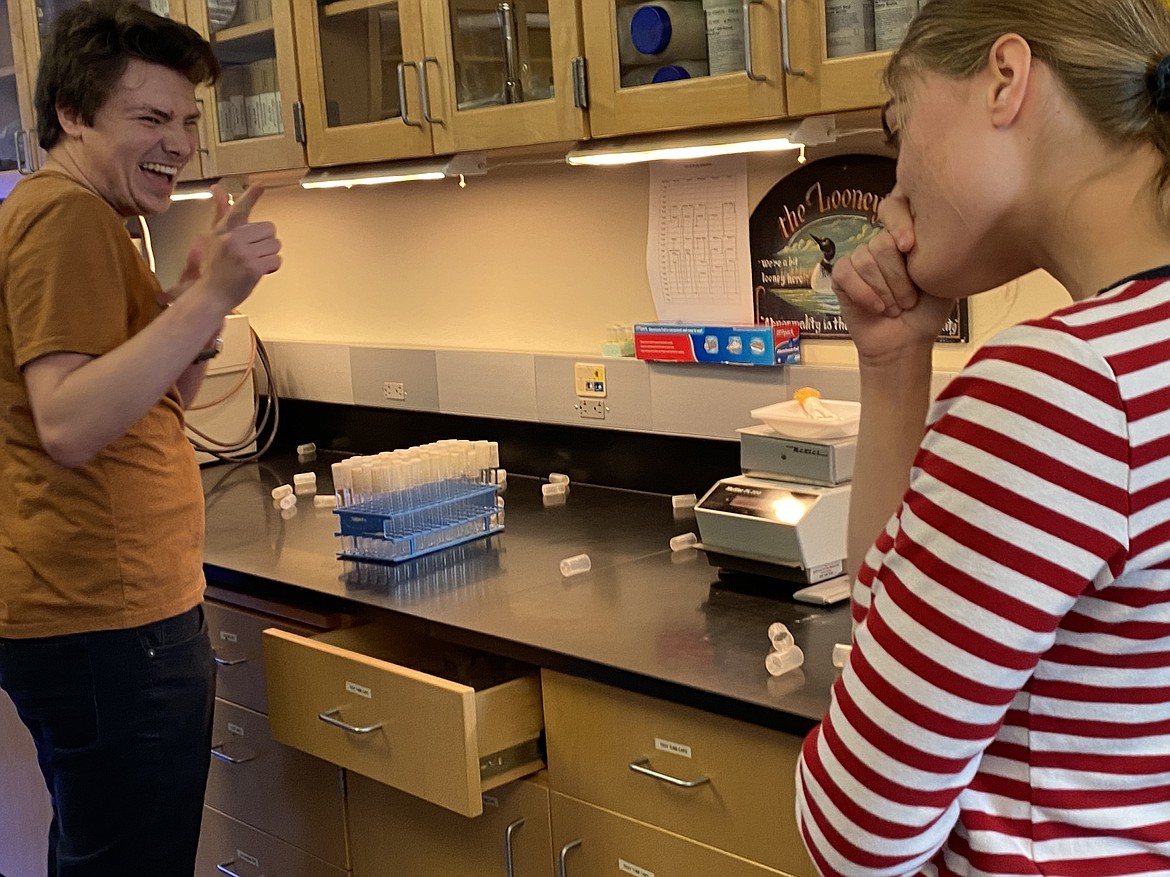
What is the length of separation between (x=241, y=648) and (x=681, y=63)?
3.78ft

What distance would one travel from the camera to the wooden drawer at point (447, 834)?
1680 millimetres

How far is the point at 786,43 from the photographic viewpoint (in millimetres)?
1718

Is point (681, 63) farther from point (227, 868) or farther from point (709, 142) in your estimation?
point (227, 868)

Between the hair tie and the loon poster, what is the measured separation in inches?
48.6

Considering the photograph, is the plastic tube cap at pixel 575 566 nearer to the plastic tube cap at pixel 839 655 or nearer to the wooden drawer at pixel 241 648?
the wooden drawer at pixel 241 648

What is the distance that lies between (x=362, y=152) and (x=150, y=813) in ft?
4.12

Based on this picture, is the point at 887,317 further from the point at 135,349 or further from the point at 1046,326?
the point at 135,349

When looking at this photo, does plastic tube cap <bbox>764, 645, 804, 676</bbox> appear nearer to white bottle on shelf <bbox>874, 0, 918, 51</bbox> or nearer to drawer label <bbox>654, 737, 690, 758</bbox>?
drawer label <bbox>654, 737, 690, 758</bbox>

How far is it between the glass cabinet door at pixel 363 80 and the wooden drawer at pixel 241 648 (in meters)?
0.85

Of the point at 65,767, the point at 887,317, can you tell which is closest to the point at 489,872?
the point at 65,767

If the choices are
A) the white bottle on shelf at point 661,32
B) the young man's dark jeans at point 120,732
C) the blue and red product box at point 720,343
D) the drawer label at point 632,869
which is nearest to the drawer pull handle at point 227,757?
the young man's dark jeans at point 120,732

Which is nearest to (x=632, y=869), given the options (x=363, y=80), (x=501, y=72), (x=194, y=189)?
(x=501, y=72)

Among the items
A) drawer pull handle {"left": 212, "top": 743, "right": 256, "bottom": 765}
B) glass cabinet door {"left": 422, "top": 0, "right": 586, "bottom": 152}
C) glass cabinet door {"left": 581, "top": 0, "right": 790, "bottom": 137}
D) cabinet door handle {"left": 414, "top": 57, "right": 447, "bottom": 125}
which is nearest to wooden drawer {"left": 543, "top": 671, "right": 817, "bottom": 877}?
drawer pull handle {"left": 212, "top": 743, "right": 256, "bottom": 765}

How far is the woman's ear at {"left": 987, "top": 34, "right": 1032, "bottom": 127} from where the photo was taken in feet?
2.55
